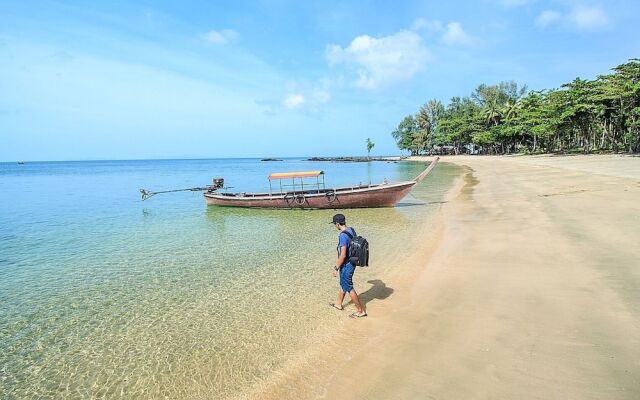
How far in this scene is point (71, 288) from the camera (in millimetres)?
10594

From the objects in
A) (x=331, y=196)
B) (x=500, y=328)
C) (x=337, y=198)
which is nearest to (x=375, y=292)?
(x=500, y=328)

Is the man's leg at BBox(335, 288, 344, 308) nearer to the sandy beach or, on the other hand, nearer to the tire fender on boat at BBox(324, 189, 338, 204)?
the sandy beach

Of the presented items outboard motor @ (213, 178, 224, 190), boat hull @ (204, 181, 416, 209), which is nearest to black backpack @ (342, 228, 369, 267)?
boat hull @ (204, 181, 416, 209)

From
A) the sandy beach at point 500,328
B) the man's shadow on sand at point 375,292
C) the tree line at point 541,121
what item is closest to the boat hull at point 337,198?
the sandy beach at point 500,328

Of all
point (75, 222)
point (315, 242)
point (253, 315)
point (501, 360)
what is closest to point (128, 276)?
point (253, 315)

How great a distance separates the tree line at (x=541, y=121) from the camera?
41.5 m

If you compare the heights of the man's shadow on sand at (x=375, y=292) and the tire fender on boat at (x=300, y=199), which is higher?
the tire fender on boat at (x=300, y=199)

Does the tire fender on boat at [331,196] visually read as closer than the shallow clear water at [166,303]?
No

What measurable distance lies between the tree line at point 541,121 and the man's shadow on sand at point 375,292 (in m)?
40.2

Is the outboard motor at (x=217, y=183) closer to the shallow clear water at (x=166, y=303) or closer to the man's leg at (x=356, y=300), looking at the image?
the shallow clear water at (x=166, y=303)

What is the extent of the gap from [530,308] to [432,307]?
178cm

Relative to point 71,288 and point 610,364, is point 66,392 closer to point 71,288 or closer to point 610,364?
point 71,288

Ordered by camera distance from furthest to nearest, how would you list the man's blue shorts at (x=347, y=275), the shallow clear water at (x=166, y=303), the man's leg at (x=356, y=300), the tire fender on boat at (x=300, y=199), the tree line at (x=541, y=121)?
the tree line at (x=541, y=121) → the tire fender on boat at (x=300, y=199) → the man's leg at (x=356, y=300) → the man's blue shorts at (x=347, y=275) → the shallow clear water at (x=166, y=303)

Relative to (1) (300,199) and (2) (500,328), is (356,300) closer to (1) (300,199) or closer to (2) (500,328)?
(2) (500,328)
